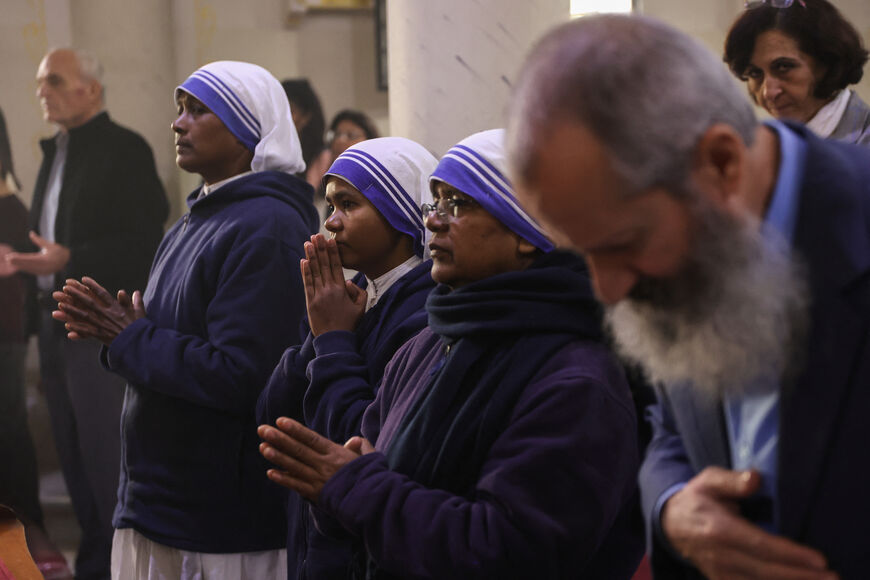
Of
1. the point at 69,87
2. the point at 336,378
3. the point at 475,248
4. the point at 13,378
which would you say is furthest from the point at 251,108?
the point at 13,378

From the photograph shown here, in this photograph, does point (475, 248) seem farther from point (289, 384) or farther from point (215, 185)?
point (215, 185)

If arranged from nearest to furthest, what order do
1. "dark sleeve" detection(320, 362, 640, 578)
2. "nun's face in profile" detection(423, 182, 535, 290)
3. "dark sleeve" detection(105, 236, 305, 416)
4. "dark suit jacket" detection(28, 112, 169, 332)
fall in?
1. "dark sleeve" detection(320, 362, 640, 578)
2. "nun's face in profile" detection(423, 182, 535, 290)
3. "dark sleeve" detection(105, 236, 305, 416)
4. "dark suit jacket" detection(28, 112, 169, 332)

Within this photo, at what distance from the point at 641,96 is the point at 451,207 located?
1.21 meters

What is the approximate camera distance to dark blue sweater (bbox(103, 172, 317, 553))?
11.3 feet

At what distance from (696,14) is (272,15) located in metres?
2.97

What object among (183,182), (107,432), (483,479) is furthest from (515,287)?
(183,182)

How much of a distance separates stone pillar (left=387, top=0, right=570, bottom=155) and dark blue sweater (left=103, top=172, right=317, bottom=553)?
A: 3.40 feet

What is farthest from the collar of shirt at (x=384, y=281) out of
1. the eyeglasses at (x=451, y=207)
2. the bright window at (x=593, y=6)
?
the bright window at (x=593, y=6)

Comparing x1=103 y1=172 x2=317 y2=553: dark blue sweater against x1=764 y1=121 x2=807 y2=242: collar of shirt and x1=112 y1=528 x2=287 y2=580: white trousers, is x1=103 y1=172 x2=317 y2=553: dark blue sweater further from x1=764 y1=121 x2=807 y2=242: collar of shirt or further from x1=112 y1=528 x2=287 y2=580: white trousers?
x1=764 y1=121 x2=807 y2=242: collar of shirt

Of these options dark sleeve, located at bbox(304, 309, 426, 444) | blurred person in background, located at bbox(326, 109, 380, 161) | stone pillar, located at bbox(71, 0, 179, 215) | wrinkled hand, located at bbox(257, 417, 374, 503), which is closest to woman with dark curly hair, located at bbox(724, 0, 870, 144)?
dark sleeve, located at bbox(304, 309, 426, 444)

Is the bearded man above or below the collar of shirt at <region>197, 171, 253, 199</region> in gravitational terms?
above

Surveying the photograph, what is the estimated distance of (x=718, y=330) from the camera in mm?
1530

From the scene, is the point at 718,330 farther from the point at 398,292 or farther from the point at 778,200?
the point at 398,292

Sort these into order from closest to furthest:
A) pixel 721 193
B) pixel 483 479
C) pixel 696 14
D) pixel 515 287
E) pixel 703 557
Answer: pixel 721 193
pixel 703 557
pixel 483 479
pixel 515 287
pixel 696 14
